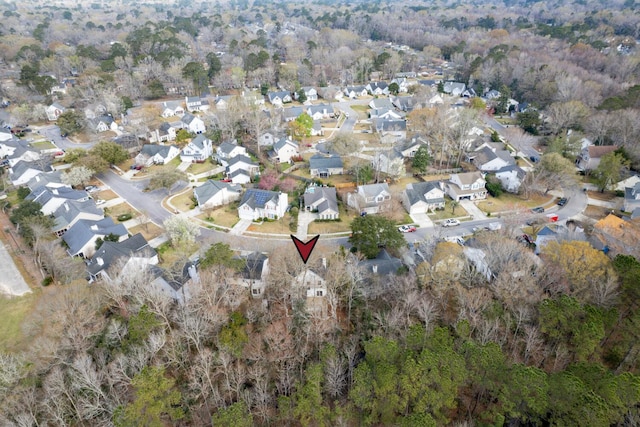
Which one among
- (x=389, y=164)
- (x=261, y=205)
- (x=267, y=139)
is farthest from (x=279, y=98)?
(x=261, y=205)

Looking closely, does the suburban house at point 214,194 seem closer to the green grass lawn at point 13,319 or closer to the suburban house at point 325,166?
the suburban house at point 325,166

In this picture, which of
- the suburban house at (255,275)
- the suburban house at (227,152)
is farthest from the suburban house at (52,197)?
the suburban house at (255,275)

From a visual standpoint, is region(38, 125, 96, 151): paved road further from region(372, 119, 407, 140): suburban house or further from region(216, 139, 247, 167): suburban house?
region(372, 119, 407, 140): suburban house

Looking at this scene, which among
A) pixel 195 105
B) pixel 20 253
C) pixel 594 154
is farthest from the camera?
pixel 195 105

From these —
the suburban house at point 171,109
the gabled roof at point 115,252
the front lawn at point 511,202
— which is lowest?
the suburban house at point 171,109

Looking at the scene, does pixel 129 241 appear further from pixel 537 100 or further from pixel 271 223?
pixel 537 100

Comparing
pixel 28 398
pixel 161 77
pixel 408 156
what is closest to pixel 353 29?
pixel 161 77

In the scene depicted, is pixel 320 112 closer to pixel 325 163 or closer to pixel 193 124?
pixel 193 124
